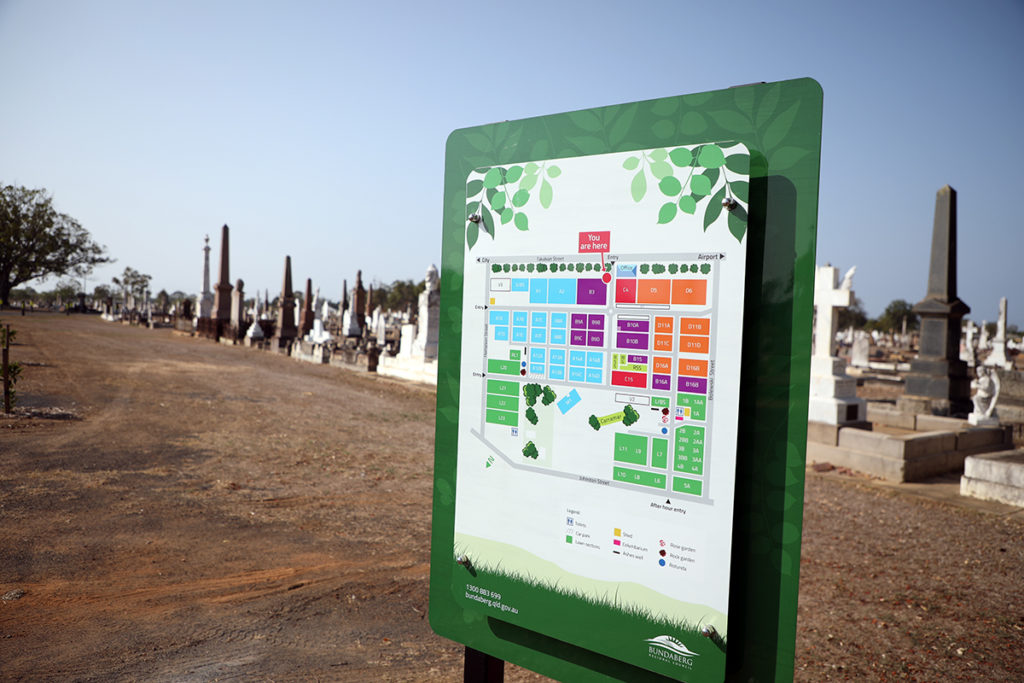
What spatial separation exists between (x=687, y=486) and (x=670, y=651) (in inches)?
22.7

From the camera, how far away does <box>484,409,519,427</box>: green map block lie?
8.18ft

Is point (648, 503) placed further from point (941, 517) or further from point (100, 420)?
point (100, 420)

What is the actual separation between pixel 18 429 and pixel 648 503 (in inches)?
404

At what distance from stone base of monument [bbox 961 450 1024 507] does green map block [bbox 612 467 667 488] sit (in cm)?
875

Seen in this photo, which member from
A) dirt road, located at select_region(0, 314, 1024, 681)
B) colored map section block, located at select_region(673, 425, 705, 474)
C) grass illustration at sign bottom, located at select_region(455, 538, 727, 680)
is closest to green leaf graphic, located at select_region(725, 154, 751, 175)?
colored map section block, located at select_region(673, 425, 705, 474)

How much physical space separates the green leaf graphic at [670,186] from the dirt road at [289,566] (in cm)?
312

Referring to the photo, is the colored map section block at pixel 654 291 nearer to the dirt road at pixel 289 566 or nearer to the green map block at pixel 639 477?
the green map block at pixel 639 477

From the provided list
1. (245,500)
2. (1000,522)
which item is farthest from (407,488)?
(1000,522)

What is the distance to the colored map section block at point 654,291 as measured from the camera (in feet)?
6.97

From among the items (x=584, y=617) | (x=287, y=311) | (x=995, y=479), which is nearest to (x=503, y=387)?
(x=584, y=617)

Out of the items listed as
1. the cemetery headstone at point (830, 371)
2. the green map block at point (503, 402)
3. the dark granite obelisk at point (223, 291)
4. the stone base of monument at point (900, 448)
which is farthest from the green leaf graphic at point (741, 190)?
the dark granite obelisk at point (223, 291)

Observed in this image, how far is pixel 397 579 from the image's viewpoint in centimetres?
499

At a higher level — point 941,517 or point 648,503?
point 648,503

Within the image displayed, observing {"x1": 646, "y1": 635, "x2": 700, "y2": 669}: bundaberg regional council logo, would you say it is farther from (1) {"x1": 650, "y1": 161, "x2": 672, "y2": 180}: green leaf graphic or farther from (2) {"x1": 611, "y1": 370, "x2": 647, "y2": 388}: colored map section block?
(1) {"x1": 650, "y1": 161, "x2": 672, "y2": 180}: green leaf graphic
